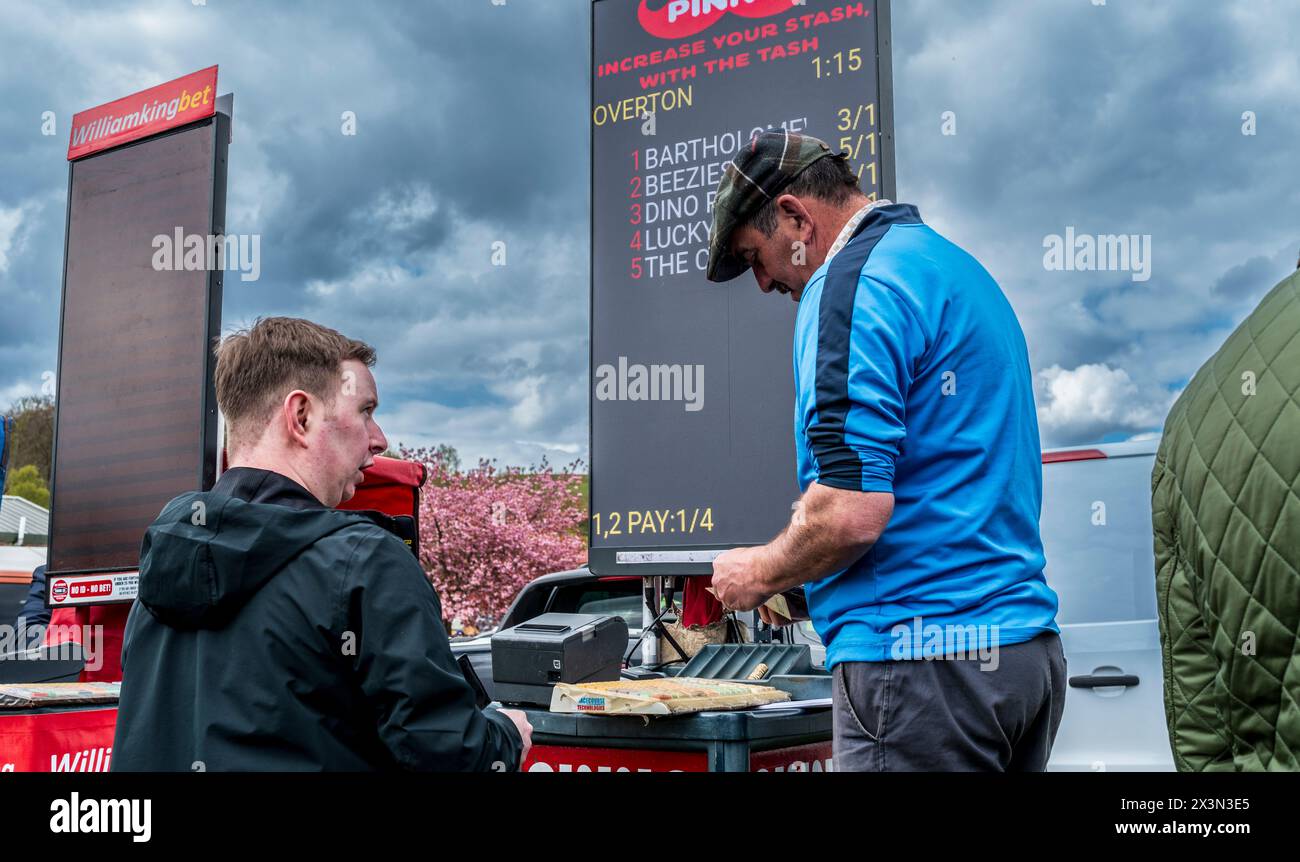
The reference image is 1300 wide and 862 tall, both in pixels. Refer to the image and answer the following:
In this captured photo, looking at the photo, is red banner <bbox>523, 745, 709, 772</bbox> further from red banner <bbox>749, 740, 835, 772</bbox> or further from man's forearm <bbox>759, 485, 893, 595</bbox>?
man's forearm <bbox>759, 485, 893, 595</bbox>

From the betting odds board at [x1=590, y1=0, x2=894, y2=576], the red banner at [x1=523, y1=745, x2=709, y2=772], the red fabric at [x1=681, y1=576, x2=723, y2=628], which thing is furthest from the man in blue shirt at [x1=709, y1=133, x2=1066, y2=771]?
the red fabric at [x1=681, y1=576, x2=723, y2=628]

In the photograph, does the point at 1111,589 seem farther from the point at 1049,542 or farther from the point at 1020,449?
the point at 1020,449

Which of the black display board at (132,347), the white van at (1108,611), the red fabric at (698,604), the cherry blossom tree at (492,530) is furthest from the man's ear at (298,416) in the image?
the cherry blossom tree at (492,530)

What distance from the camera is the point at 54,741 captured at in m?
3.39

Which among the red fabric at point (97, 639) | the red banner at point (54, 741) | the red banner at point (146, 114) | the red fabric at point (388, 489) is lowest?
the red banner at point (54, 741)

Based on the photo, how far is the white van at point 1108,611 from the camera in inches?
183

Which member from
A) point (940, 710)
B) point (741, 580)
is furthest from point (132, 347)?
point (940, 710)

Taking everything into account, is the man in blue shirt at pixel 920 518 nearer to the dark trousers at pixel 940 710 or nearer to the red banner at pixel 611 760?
the dark trousers at pixel 940 710

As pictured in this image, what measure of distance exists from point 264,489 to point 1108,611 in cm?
393

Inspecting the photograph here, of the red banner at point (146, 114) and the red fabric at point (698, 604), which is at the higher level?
the red banner at point (146, 114)

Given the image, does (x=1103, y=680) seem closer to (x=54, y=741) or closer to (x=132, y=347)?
Answer: (x=54, y=741)

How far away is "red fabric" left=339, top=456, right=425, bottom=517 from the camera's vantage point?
4.09 meters
